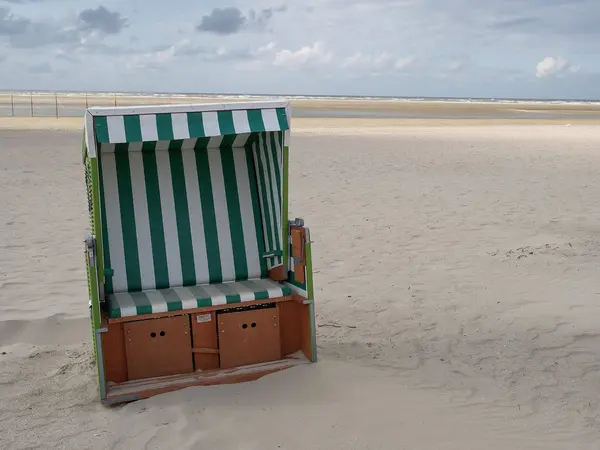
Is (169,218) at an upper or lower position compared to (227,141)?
lower

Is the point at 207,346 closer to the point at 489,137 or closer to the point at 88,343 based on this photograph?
the point at 88,343

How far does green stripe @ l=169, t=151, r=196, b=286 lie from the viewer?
4840mm

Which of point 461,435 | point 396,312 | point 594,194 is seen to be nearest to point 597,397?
point 461,435

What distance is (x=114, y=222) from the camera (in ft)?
15.5

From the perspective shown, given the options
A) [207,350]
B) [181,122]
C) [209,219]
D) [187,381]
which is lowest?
[187,381]

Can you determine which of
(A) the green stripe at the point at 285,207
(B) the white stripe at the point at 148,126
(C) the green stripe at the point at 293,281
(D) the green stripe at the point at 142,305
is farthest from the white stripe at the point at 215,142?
(D) the green stripe at the point at 142,305

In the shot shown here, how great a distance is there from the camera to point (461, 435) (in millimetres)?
3701

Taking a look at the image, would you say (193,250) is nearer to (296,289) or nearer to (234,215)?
(234,215)

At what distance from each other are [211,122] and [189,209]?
97cm

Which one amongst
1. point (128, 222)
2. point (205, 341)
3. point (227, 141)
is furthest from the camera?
point (227, 141)

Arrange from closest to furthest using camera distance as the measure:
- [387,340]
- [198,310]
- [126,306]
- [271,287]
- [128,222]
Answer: [126,306] → [198,310] → [271,287] → [128,222] → [387,340]

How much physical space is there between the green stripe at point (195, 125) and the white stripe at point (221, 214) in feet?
2.92

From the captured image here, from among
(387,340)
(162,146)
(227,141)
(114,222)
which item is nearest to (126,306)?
(114,222)

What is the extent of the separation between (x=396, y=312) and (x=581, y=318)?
149 centimetres
